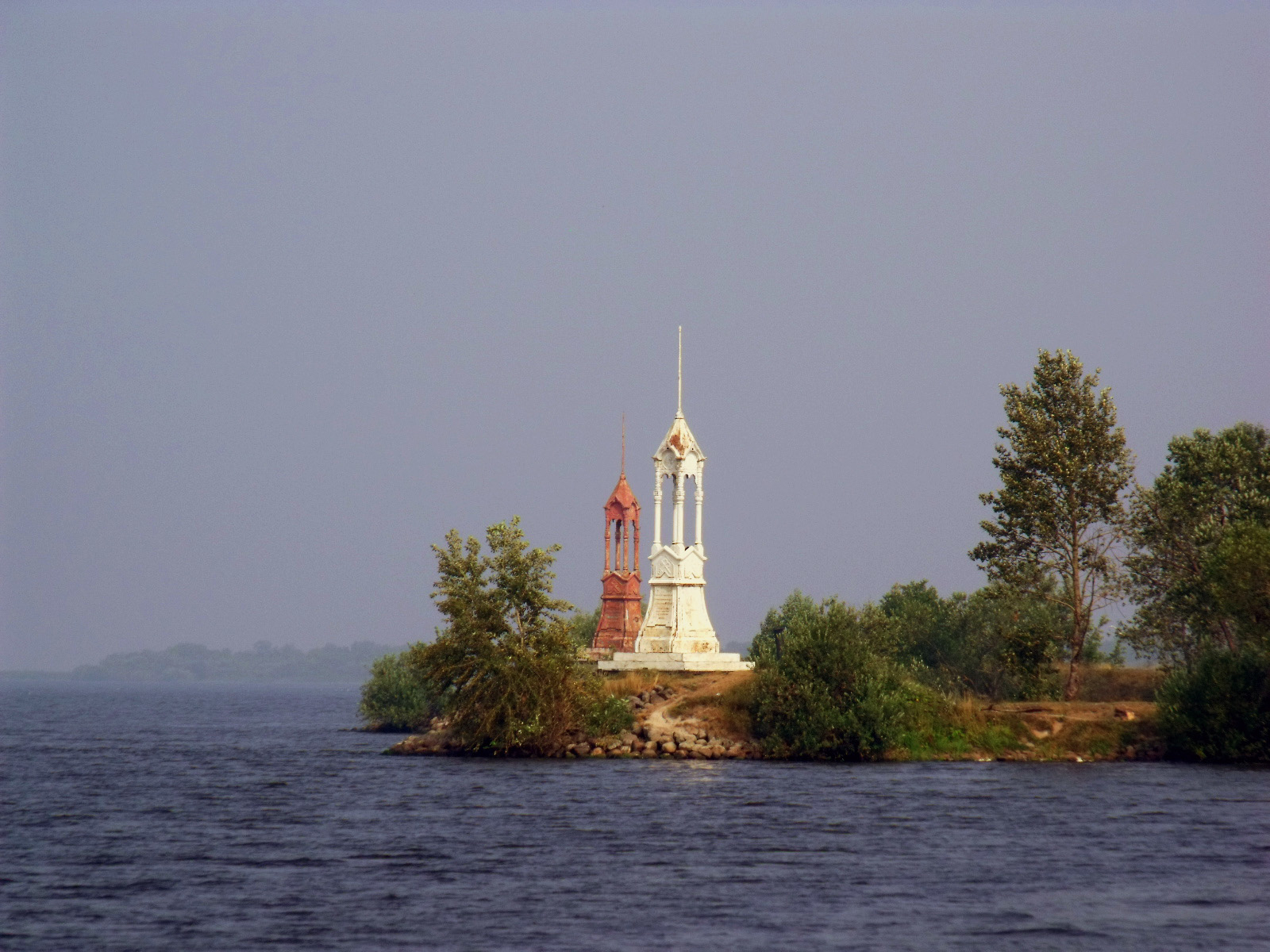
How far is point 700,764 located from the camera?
57844 mm

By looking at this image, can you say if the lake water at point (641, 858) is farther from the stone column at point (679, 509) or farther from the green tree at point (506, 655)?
the stone column at point (679, 509)

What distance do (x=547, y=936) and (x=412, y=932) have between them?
2722 millimetres

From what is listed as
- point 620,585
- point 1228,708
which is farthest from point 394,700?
point 1228,708

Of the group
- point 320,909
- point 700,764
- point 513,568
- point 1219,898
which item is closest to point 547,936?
point 320,909

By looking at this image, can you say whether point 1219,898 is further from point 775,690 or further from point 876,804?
point 775,690

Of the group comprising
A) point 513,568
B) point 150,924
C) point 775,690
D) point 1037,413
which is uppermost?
point 1037,413

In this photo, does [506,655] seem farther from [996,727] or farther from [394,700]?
[394,700]

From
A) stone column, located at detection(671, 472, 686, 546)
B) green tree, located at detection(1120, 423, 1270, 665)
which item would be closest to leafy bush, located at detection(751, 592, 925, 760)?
stone column, located at detection(671, 472, 686, 546)

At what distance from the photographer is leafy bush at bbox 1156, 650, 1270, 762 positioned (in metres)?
57.1

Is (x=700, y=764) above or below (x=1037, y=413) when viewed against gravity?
below

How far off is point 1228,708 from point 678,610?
2475 centimetres

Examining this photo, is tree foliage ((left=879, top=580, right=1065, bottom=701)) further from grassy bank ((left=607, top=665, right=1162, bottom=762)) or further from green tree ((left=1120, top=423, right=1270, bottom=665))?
grassy bank ((left=607, top=665, right=1162, bottom=762))

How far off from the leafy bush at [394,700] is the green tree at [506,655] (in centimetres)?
3338

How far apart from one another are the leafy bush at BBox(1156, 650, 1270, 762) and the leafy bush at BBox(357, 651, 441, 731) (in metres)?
50.7
